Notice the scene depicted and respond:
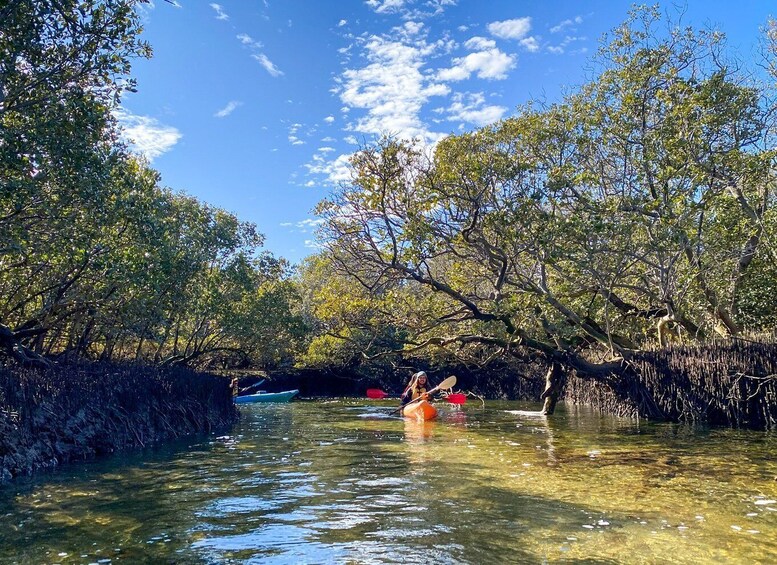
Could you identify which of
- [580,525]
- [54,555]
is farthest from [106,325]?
[580,525]

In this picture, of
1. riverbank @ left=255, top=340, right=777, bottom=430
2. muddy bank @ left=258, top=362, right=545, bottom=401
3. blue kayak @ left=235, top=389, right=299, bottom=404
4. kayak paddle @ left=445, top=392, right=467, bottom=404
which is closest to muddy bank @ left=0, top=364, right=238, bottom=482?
kayak paddle @ left=445, top=392, right=467, bottom=404

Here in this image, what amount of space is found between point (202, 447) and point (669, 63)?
49.4ft

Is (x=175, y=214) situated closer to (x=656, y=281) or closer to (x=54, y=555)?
(x=656, y=281)

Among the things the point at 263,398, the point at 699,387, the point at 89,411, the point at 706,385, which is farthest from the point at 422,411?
the point at 263,398

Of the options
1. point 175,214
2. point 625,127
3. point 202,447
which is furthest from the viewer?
point 175,214

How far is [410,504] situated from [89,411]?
787cm

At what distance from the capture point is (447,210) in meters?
16.7

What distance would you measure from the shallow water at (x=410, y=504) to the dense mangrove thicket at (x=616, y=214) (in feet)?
14.3

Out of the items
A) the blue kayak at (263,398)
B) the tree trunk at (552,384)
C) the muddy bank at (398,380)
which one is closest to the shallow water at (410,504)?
the tree trunk at (552,384)

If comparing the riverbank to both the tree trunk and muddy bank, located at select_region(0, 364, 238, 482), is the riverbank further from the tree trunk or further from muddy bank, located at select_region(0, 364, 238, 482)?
muddy bank, located at select_region(0, 364, 238, 482)

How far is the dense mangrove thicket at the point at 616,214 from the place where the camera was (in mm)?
14883

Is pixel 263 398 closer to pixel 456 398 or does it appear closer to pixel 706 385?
pixel 456 398

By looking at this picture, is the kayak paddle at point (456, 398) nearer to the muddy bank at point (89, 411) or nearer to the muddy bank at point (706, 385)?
the muddy bank at point (706, 385)

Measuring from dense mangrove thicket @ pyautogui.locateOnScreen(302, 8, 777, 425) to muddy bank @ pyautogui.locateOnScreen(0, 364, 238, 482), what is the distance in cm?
586
